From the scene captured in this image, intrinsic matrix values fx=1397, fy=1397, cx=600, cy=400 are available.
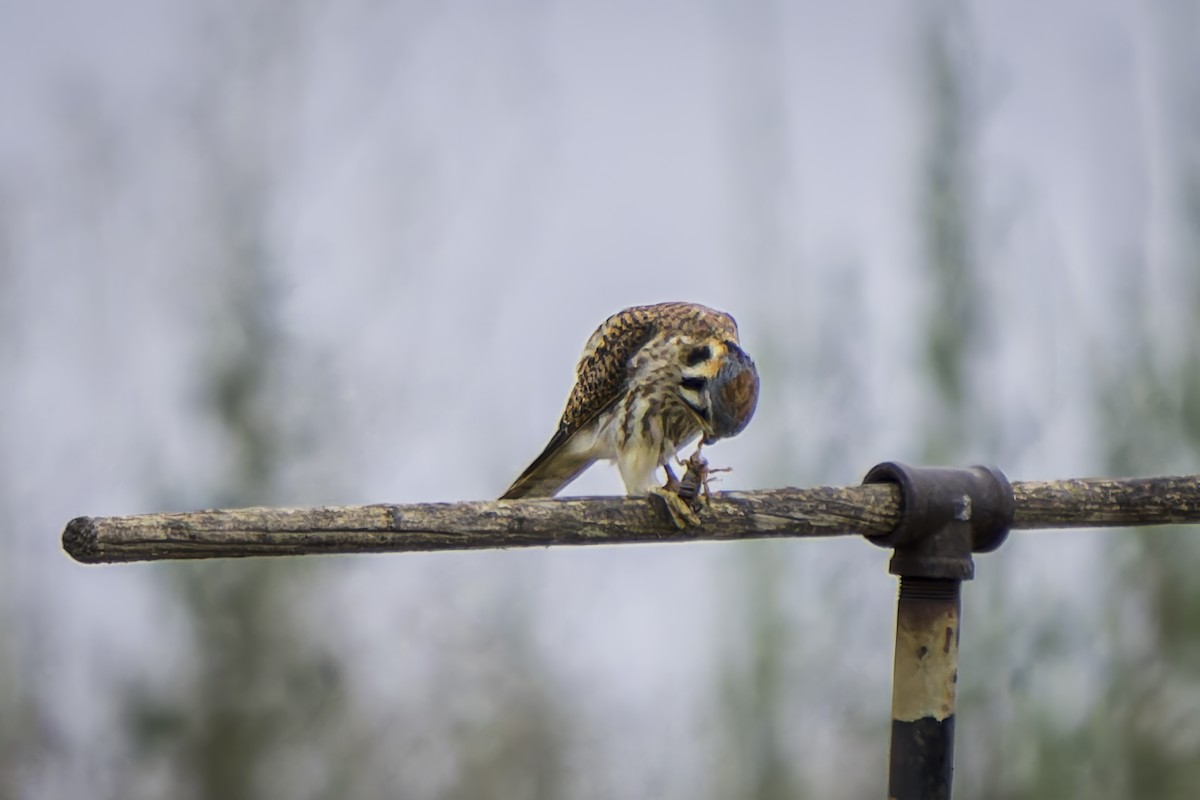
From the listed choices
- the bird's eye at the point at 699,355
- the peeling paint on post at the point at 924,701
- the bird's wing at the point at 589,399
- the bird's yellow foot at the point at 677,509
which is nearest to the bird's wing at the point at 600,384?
the bird's wing at the point at 589,399

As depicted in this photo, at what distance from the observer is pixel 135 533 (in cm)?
159

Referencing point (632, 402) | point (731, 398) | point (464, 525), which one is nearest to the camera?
point (464, 525)

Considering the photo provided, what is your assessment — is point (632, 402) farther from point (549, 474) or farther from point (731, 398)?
point (731, 398)

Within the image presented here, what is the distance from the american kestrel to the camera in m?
2.31

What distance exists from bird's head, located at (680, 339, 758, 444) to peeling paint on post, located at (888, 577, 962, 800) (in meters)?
0.41

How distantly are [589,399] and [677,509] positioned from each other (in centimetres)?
55

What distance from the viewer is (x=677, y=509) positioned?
190 cm

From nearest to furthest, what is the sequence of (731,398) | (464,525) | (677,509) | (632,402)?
1. (464,525)
2. (677,509)
3. (731,398)
4. (632,402)

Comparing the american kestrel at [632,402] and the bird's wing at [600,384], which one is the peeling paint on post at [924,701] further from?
the bird's wing at [600,384]

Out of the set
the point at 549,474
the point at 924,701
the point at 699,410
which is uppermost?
the point at 699,410

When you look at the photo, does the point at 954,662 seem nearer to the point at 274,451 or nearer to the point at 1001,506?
the point at 1001,506

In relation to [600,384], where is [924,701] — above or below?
below

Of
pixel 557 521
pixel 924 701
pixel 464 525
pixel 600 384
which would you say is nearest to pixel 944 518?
pixel 924 701

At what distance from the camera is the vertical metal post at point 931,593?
1.76 m
